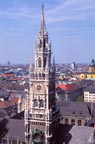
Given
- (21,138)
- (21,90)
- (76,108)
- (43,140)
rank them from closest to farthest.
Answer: (43,140) < (21,138) < (76,108) < (21,90)

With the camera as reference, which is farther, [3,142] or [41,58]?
[3,142]

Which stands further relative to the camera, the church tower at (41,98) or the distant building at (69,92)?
the distant building at (69,92)

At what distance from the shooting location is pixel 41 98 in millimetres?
65500

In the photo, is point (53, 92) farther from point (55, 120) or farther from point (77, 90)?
point (77, 90)

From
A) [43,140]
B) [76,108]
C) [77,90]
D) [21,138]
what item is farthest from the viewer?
[77,90]

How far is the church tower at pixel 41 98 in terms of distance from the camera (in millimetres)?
64812

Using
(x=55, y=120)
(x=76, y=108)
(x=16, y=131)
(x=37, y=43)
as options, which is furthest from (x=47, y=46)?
(x=76, y=108)

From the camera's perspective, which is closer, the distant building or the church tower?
the church tower

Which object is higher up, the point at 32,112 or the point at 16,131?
the point at 32,112

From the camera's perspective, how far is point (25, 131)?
221ft

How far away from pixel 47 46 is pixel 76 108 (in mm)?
40087

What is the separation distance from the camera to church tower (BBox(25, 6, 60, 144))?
6481 centimetres

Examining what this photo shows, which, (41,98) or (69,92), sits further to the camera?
(69,92)

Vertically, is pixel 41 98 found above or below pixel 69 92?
below
